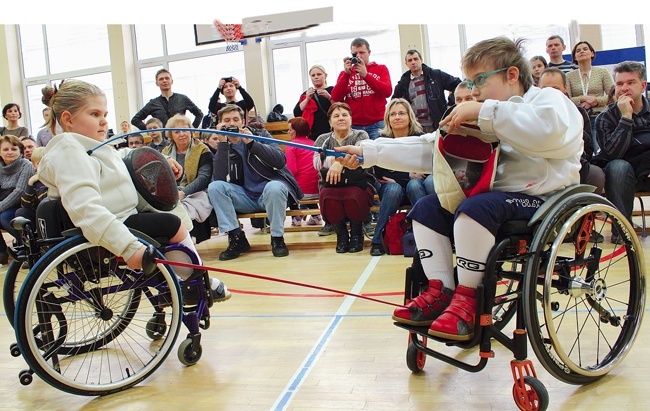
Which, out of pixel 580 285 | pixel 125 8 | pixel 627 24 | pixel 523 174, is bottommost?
pixel 580 285

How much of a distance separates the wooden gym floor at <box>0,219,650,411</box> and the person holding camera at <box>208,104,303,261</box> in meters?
1.44

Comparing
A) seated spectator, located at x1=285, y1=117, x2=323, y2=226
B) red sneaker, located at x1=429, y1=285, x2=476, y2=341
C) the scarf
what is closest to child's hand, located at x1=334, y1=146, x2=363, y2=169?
red sneaker, located at x1=429, y1=285, x2=476, y2=341

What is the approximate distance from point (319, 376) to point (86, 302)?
0.77 m

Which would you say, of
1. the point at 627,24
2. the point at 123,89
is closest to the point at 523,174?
the point at 627,24

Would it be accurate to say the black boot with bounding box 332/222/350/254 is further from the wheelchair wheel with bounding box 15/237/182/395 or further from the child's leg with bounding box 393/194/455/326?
the child's leg with bounding box 393/194/455/326

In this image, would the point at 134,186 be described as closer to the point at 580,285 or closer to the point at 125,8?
the point at 580,285

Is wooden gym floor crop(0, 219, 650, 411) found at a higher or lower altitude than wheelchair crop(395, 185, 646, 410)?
lower

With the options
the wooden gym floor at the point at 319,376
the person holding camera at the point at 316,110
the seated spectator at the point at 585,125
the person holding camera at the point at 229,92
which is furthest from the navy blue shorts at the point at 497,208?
the person holding camera at the point at 229,92

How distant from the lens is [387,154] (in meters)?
1.70

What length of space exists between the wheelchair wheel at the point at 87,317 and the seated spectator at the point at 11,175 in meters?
2.86

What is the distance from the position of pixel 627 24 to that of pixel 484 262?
6.59 metres

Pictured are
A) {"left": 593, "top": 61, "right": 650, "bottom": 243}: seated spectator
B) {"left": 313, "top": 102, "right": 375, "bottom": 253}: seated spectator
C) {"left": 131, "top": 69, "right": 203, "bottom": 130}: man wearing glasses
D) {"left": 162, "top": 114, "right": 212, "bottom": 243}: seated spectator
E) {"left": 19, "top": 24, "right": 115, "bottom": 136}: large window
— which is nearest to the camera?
{"left": 593, "top": 61, "right": 650, "bottom": 243}: seated spectator

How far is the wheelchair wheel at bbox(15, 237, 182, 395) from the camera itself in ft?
5.19

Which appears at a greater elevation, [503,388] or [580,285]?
[580,285]
